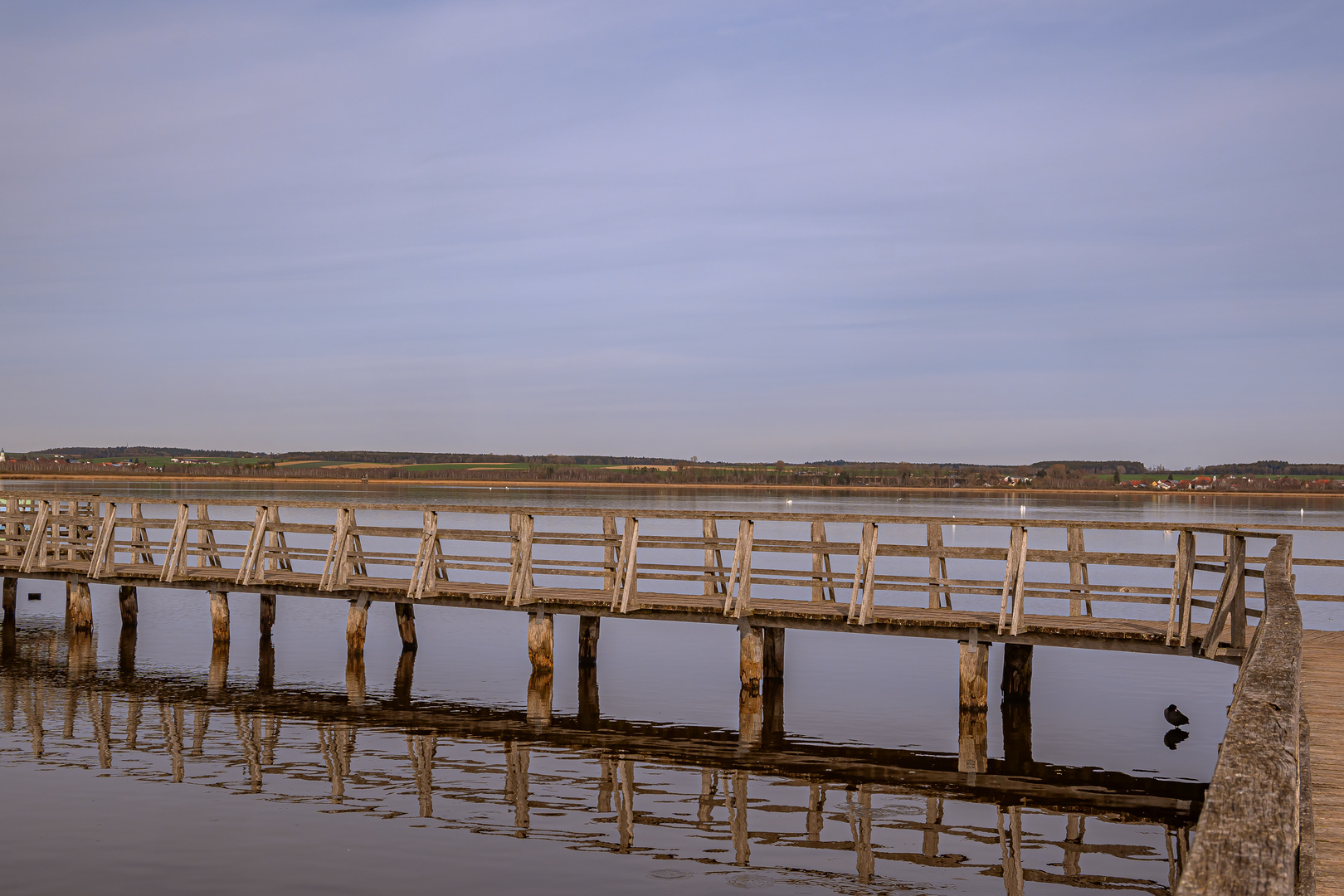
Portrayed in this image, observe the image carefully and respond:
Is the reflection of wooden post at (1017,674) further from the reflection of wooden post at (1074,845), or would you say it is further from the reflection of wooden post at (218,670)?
the reflection of wooden post at (218,670)

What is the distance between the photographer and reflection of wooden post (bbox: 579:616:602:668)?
66.7ft

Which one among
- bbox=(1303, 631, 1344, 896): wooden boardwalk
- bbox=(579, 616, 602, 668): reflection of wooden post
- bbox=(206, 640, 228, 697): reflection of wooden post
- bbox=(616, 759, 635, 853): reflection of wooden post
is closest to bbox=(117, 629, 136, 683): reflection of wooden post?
bbox=(206, 640, 228, 697): reflection of wooden post

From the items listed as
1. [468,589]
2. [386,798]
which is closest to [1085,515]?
[468,589]

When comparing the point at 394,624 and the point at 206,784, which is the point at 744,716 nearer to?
the point at 206,784

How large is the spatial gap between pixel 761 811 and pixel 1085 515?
90998 millimetres

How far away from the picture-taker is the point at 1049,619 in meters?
16.3

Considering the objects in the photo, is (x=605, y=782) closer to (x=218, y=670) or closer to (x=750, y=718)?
(x=750, y=718)

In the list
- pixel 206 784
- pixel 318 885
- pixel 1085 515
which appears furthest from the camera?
pixel 1085 515

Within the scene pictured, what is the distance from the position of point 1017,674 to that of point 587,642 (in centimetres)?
711

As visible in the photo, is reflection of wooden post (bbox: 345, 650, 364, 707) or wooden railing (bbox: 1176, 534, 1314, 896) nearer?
wooden railing (bbox: 1176, 534, 1314, 896)

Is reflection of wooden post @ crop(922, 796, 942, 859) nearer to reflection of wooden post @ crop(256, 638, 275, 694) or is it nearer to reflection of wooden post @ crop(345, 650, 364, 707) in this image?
reflection of wooden post @ crop(345, 650, 364, 707)

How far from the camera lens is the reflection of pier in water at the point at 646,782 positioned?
35.0 feet

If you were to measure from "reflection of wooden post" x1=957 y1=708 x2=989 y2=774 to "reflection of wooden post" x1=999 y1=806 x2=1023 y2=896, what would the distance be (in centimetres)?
185

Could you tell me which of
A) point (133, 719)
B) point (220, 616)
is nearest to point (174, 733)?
point (133, 719)
